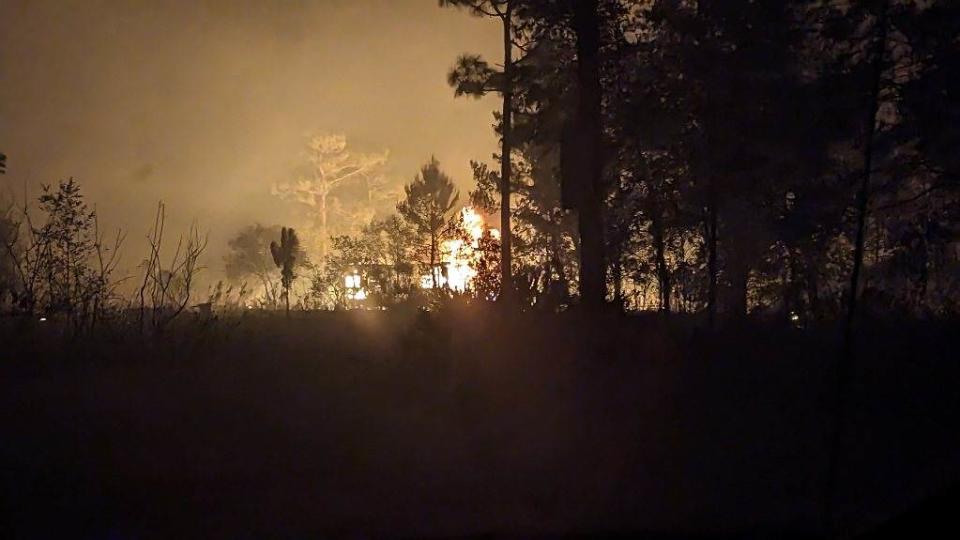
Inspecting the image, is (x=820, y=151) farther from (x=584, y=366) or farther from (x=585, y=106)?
(x=584, y=366)

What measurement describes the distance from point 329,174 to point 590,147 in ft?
178

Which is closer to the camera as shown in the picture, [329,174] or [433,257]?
[433,257]

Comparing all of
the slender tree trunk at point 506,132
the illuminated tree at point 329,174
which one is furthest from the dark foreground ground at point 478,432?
the illuminated tree at point 329,174

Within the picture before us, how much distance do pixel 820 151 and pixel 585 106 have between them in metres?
5.11

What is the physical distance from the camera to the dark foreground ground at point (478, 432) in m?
7.21

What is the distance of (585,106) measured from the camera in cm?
1527

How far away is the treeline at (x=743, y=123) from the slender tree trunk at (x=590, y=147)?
0.03 m

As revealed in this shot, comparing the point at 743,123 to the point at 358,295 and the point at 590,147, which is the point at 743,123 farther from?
the point at 358,295

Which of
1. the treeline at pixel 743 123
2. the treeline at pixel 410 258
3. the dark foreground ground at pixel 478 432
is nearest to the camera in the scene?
the dark foreground ground at pixel 478 432

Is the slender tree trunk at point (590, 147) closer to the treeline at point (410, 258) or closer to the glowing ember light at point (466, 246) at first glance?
the treeline at point (410, 258)

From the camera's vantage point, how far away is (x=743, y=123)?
16.5 m

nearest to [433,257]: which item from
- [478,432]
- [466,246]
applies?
[466,246]

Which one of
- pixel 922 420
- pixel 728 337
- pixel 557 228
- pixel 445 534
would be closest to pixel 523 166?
pixel 557 228

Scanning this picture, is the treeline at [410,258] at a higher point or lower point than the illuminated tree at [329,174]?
lower
